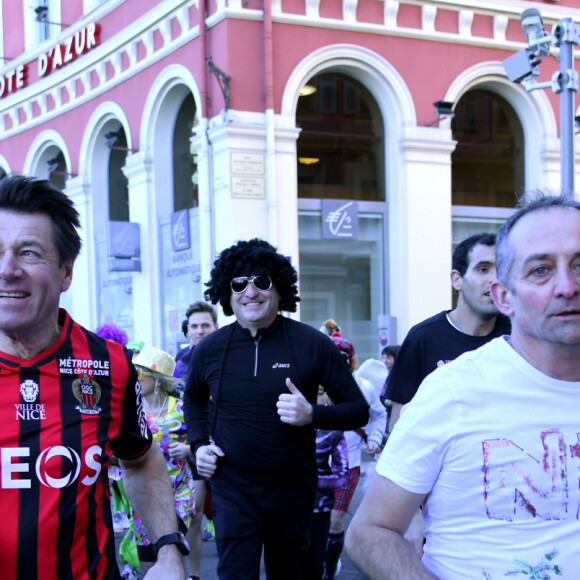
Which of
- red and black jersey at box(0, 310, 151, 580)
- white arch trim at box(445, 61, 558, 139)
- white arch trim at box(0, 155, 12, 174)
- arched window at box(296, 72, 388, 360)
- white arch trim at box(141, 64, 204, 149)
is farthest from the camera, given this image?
white arch trim at box(0, 155, 12, 174)

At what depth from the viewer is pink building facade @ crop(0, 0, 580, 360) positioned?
12.0 m

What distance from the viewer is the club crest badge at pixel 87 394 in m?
2.10

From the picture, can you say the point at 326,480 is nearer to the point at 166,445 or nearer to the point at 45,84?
the point at 166,445

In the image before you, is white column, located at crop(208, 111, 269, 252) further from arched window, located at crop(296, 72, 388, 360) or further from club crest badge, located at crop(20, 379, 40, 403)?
club crest badge, located at crop(20, 379, 40, 403)

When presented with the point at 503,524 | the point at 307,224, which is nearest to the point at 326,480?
the point at 503,524

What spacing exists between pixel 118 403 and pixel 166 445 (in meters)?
3.05

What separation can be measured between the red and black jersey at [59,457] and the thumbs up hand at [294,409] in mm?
1627

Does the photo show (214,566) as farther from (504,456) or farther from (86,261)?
(86,261)

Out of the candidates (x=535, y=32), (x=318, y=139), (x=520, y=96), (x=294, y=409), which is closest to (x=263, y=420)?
(x=294, y=409)

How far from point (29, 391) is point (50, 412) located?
8 cm

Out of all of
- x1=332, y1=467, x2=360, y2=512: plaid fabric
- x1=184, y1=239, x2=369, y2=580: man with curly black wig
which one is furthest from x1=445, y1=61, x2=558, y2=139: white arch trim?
x1=184, y1=239, x2=369, y2=580: man with curly black wig

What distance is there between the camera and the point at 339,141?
1359 centimetres

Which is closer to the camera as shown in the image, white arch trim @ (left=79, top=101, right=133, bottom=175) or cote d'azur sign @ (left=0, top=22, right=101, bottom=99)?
white arch trim @ (left=79, top=101, right=133, bottom=175)

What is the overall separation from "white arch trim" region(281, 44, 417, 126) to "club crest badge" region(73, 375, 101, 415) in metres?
10.5
